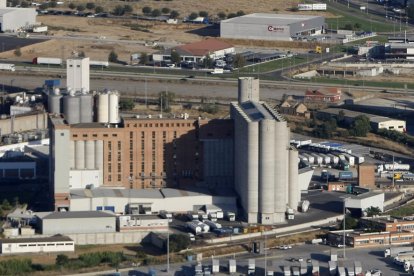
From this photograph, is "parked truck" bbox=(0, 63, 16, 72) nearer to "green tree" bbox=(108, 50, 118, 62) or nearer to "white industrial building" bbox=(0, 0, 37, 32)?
"green tree" bbox=(108, 50, 118, 62)

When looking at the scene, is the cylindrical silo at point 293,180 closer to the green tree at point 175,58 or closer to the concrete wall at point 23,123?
the concrete wall at point 23,123

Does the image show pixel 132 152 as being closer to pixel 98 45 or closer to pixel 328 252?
pixel 328 252

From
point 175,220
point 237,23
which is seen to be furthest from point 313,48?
point 175,220

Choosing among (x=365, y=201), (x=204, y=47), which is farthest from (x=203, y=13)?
(x=365, y=201)

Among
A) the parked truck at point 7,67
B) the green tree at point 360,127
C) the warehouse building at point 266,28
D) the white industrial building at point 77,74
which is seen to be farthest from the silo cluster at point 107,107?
the warehouse building at point 266,28

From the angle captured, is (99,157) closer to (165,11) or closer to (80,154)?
(80,154)

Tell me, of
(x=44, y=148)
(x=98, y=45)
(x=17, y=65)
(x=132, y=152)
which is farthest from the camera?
(x=98, y=45)

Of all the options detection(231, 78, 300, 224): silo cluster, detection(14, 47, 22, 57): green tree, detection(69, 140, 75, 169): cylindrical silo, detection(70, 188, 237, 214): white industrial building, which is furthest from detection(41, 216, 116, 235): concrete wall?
detection(14, 47, 22, 57): green tree
